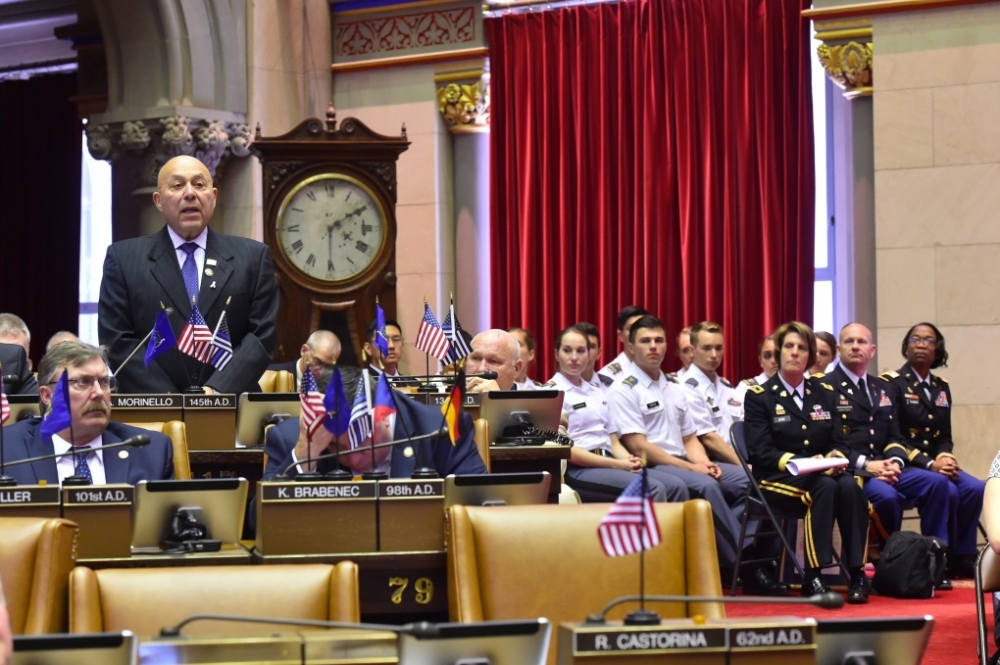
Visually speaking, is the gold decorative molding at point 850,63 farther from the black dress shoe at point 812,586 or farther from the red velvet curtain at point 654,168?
the black dress shoe at point 812,586

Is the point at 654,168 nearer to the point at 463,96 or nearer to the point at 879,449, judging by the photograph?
the point at 463,96

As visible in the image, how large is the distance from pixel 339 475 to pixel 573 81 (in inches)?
262

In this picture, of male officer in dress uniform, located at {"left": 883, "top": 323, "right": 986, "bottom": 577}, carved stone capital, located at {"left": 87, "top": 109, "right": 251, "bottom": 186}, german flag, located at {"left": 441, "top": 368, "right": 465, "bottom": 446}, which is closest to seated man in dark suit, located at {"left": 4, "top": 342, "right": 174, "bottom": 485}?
german flag, located at {"left": 441, "top": 368, "right": 465, "bottom": 446}

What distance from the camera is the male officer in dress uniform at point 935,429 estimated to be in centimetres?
760

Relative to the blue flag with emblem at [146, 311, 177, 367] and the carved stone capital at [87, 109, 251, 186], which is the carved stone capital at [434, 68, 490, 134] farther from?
the blue flag with emblem at [146, 311, 177, 367]

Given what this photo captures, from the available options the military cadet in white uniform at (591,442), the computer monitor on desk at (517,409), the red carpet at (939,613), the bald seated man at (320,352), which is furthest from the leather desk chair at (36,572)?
the bald seated man at (320,352)

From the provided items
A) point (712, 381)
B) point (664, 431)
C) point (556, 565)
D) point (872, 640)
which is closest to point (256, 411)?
point (556, 565)

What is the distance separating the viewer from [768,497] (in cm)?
710

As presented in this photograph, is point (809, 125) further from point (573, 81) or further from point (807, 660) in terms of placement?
point (807, 660)

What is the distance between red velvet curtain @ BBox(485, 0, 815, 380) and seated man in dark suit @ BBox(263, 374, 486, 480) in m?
5.46

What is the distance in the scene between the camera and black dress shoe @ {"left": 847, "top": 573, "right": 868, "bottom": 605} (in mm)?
6641

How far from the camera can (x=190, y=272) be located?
5.50 meters

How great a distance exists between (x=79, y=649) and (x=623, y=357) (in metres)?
6.31

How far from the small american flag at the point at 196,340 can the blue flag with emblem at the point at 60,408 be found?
125 centimetres
